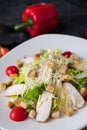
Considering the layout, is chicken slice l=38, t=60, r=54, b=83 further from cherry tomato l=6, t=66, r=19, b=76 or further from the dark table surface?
the dark table surface

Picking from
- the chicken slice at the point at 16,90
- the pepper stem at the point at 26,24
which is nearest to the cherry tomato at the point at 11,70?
the chicken slice at the point at 16,90

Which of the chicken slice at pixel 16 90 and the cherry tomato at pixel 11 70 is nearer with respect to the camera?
the chicken slice at pixel 16 90

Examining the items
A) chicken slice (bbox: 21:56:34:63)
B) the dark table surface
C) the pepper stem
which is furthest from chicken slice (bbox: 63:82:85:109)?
the pepper stem

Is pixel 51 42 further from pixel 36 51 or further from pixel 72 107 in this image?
pixel 72 107

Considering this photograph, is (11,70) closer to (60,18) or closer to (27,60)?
(27,60)

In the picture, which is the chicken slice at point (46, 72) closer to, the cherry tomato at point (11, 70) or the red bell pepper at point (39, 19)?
the cherry tomato at point (11, 70)

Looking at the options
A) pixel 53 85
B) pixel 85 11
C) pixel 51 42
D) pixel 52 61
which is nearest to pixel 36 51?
pixel 51 42
